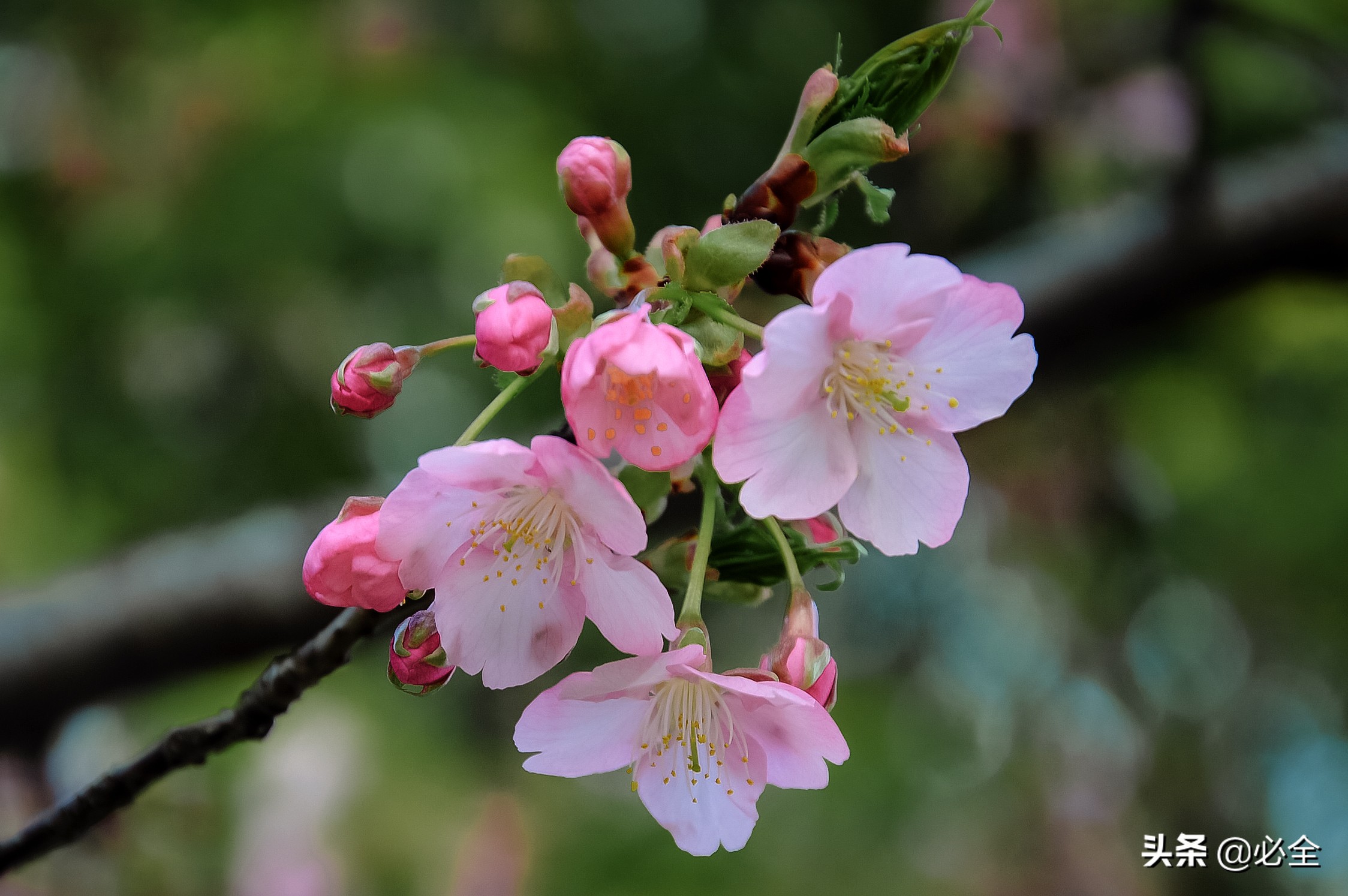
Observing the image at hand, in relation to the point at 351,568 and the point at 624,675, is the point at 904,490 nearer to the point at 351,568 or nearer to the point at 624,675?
the point at 624,675

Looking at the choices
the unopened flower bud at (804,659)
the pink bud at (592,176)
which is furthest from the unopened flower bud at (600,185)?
the unopened flower bud at (804,659)

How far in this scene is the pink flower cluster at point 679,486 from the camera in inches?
30.6

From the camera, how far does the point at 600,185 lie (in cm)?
97

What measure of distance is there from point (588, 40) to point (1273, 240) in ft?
6.94

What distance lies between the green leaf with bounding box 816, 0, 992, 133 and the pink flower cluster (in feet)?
0.61

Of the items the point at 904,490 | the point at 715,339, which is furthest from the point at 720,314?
the point at 904,490

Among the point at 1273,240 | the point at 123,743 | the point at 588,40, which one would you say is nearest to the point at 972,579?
the point at 1273,240

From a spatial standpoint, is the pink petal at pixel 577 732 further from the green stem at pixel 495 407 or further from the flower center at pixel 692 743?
the green stem at pixel 495 407

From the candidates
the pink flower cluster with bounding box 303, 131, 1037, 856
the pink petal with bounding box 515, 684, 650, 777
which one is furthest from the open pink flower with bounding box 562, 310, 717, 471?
the pink petal with bounding box 515, 684, 650, 777

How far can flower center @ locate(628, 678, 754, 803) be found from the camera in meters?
0.96

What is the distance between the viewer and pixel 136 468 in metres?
3.01

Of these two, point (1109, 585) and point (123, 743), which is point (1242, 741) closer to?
point (1109, 585)

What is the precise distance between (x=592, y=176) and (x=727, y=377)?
0.26 m

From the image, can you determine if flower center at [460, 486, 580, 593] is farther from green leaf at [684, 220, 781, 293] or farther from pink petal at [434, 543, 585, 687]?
green leaf at [684, 220, 781, 293]
